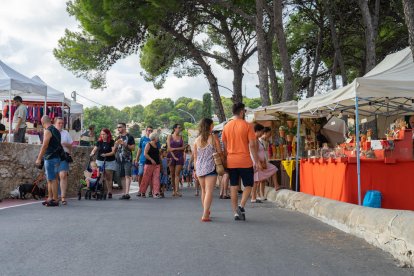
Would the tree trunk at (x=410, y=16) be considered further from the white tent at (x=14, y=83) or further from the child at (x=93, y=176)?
the white tent at (x=14, y=83)

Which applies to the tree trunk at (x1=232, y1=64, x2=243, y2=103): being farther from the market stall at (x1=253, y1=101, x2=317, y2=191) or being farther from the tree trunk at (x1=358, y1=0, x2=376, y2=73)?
the tree trunk at (x1=358, y1=0, x2=376, y2=73)

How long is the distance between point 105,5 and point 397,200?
48.2 ft

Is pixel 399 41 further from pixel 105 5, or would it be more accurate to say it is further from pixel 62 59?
pixel 62 59

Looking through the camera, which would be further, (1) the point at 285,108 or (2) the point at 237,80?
(2) the point at 237,80

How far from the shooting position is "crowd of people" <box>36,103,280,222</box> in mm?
8195

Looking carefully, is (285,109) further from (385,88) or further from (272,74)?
(272,74)

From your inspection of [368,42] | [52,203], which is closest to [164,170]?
[52,203]

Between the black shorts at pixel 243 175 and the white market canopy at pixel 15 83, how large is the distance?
27.4 ft

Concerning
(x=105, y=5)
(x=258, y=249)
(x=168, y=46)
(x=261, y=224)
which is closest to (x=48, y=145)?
(x=261, y=224)

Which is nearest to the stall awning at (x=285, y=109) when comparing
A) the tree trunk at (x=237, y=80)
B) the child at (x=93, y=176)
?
the child at (x=93, y=176)

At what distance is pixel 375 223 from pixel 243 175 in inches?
103

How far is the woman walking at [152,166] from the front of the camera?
13336 mm

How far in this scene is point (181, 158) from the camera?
14.0 metres

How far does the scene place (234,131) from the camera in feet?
27.0
